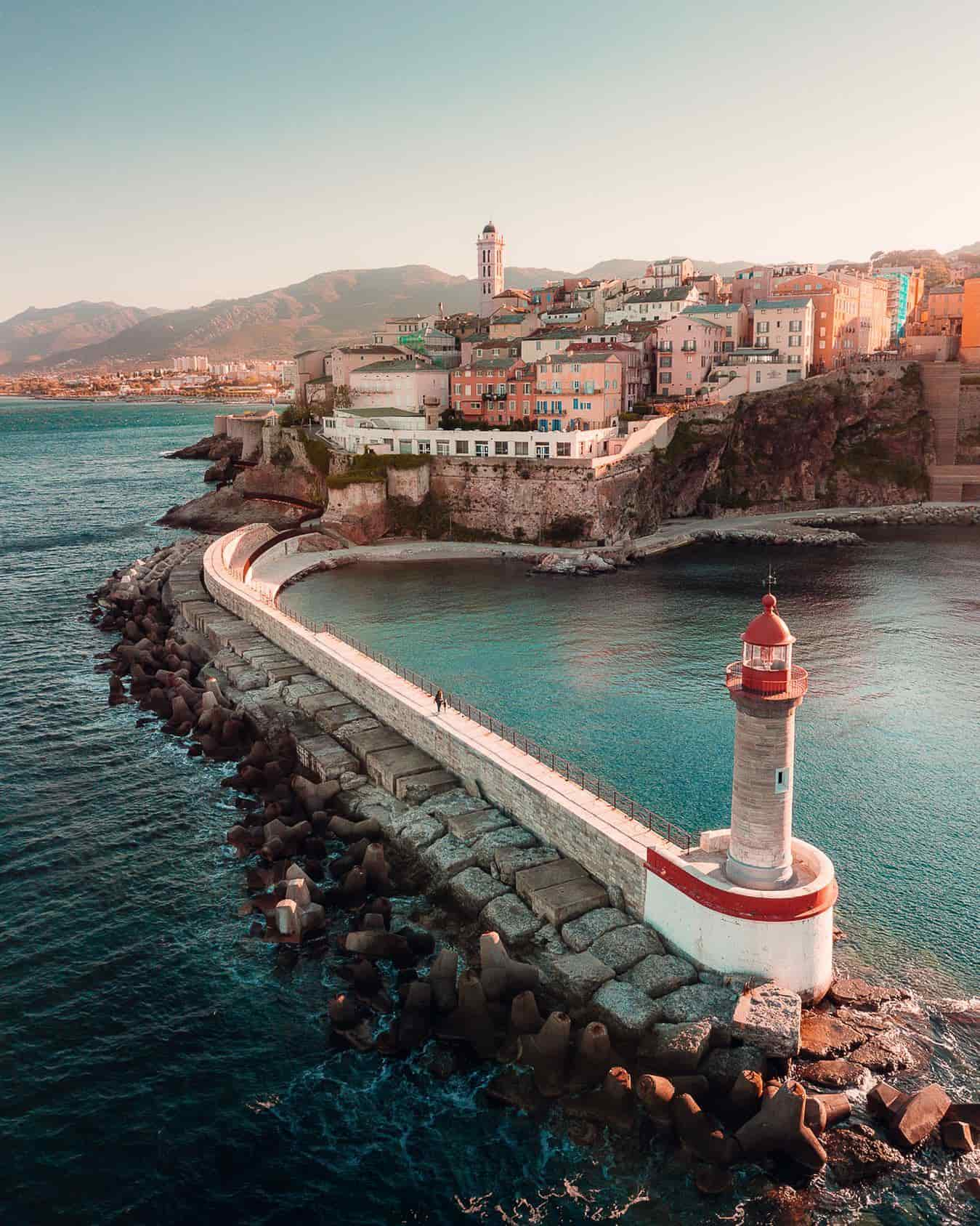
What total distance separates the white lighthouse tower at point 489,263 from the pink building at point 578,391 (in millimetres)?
50163

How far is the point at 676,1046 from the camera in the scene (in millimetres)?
16812

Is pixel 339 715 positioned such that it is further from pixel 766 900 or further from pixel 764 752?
pixel 766 900

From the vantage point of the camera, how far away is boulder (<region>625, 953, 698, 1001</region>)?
18.4 meters

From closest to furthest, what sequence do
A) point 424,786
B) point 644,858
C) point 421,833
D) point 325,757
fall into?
point 644,858, point 421,833, point 424,786, point 325,757

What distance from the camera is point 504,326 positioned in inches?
3553

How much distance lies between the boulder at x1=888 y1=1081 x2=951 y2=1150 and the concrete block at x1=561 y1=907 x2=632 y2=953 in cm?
640

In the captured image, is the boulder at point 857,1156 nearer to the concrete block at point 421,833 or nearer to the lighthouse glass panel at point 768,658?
the lighthouse glass panel at point 768,658

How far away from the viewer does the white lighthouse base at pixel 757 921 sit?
18.2 metres

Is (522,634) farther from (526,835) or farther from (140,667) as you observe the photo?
(526,835)

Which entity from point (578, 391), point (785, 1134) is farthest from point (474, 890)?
point (578, 391)

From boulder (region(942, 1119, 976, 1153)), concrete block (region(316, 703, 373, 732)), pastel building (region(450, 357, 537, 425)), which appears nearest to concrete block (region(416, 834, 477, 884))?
concrete block (region(316, 703, 373, 732))

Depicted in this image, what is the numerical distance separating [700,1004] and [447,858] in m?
7.74

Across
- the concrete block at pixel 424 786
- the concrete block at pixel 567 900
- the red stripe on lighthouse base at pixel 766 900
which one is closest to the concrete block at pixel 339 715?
the concrete block at pixel 424 786

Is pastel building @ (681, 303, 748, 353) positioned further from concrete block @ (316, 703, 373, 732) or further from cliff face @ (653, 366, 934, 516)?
concrete block @ (316, 703, 373, 732)
